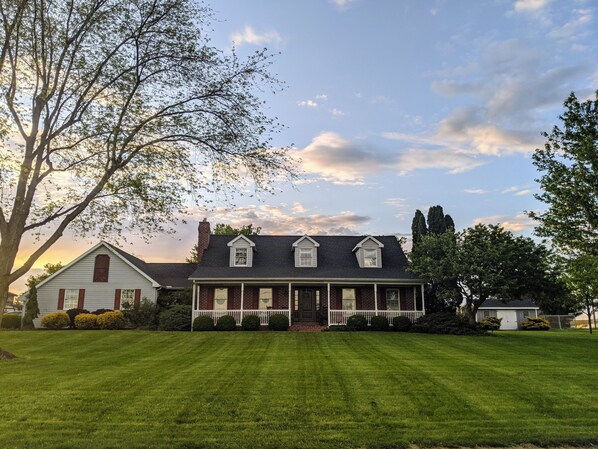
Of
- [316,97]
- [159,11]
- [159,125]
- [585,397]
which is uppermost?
[159,11]

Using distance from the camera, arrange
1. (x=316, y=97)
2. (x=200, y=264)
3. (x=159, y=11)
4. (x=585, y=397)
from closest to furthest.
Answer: (x=585, y=397) → (x=159, y=11) → (x=316, y=97) → (x=200, y=264)

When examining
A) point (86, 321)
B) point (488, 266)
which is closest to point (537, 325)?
point (488, 266)

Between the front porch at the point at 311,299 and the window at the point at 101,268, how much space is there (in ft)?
23.0

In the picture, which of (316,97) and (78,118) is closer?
(78,118)

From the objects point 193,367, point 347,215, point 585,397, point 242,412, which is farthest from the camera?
point 347,215

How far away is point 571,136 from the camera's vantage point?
663 inches

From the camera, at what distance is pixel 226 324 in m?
23.2

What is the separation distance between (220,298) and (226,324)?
10.9ft

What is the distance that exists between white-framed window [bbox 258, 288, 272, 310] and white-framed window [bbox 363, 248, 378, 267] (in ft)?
21.7

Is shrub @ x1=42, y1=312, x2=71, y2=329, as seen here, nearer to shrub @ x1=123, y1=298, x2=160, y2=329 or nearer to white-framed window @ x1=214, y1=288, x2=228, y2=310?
shrub @ x1=123, y1=298, x2=160, y2=329

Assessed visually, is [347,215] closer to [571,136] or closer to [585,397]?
[571,136]

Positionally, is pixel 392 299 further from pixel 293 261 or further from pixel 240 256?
pixel 240 256

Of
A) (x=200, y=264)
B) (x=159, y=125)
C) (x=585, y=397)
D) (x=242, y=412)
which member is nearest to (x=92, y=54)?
(x=159, y=125)

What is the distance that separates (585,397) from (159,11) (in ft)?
53.7
